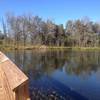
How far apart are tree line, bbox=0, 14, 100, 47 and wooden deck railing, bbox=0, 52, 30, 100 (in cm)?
8129

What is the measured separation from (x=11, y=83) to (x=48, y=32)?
9124 cm

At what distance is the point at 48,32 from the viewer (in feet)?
302

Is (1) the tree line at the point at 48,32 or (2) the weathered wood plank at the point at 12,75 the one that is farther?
(1) the tree line at the point at 48,32

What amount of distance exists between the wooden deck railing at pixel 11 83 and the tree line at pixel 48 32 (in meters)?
81.3

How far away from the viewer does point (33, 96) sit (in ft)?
44.1

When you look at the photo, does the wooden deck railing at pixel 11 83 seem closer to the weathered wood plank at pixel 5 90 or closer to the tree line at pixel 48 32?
the weathered wood plank at pixel 5 90

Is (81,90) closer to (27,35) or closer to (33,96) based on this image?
(33,96)

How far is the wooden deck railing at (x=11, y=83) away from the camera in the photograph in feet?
3.88

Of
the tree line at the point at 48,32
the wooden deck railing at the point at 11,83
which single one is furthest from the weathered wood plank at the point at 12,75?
the tree line at the point at 48,32

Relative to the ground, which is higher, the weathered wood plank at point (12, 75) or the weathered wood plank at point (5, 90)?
the weathered wood plank at point (12, 75)

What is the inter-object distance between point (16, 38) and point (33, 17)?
12.1 m

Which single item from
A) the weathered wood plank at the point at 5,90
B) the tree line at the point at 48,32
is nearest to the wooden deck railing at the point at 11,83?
the weathered wood plank at the point at 5,90

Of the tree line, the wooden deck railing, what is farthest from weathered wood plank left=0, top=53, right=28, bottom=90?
the tree line

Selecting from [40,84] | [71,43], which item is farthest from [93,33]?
[40,84]
